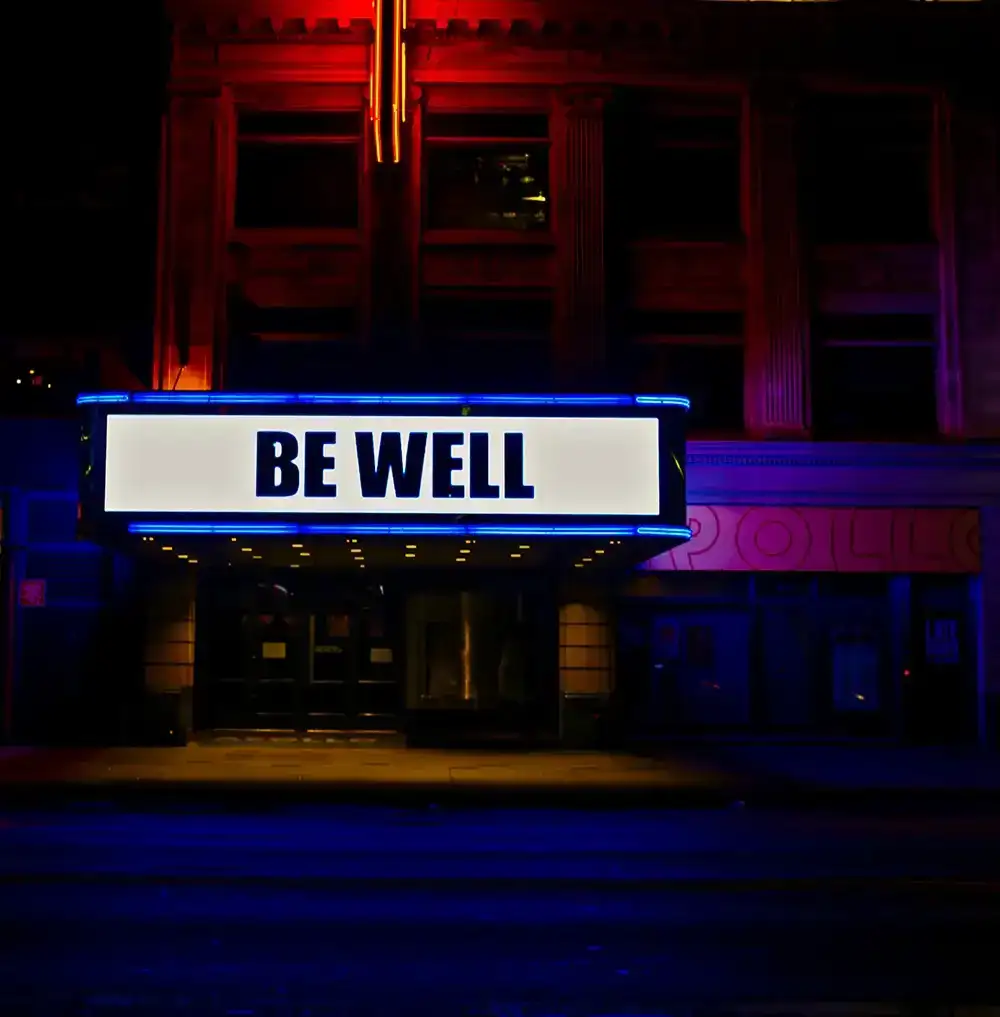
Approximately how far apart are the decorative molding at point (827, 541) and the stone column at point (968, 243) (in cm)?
209

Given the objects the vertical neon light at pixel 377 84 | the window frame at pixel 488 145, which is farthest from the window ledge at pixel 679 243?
the vertical neon light at pixel 377 84

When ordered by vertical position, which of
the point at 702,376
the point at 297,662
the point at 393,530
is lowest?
the point at 297,662

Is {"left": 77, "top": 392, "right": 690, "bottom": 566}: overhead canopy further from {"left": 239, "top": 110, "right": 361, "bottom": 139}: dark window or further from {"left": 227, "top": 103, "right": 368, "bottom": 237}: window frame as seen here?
{"left": 239, "top": 110, "right": 361, "bottom": 139}: dark window

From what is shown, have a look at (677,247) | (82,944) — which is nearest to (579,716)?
(677,247)

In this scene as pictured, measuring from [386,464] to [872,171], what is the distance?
1112 cm

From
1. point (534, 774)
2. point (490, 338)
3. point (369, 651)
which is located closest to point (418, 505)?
point (534, 774)

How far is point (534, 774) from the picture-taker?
58.1 ft

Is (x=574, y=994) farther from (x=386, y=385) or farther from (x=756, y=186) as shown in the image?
(x=756, y=186)

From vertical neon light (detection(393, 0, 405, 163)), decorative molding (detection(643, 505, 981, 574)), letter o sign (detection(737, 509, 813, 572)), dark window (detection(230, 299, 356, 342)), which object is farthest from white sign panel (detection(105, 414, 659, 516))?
vertical neon light (detection(393, 0, 405, 163))

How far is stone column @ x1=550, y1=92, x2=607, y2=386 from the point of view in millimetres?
21844

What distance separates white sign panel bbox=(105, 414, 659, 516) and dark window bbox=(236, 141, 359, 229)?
20.5 feet

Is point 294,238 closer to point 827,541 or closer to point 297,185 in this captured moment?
point 297,185

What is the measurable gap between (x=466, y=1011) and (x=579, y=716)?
14972 millimetres

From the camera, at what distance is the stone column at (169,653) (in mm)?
21156
